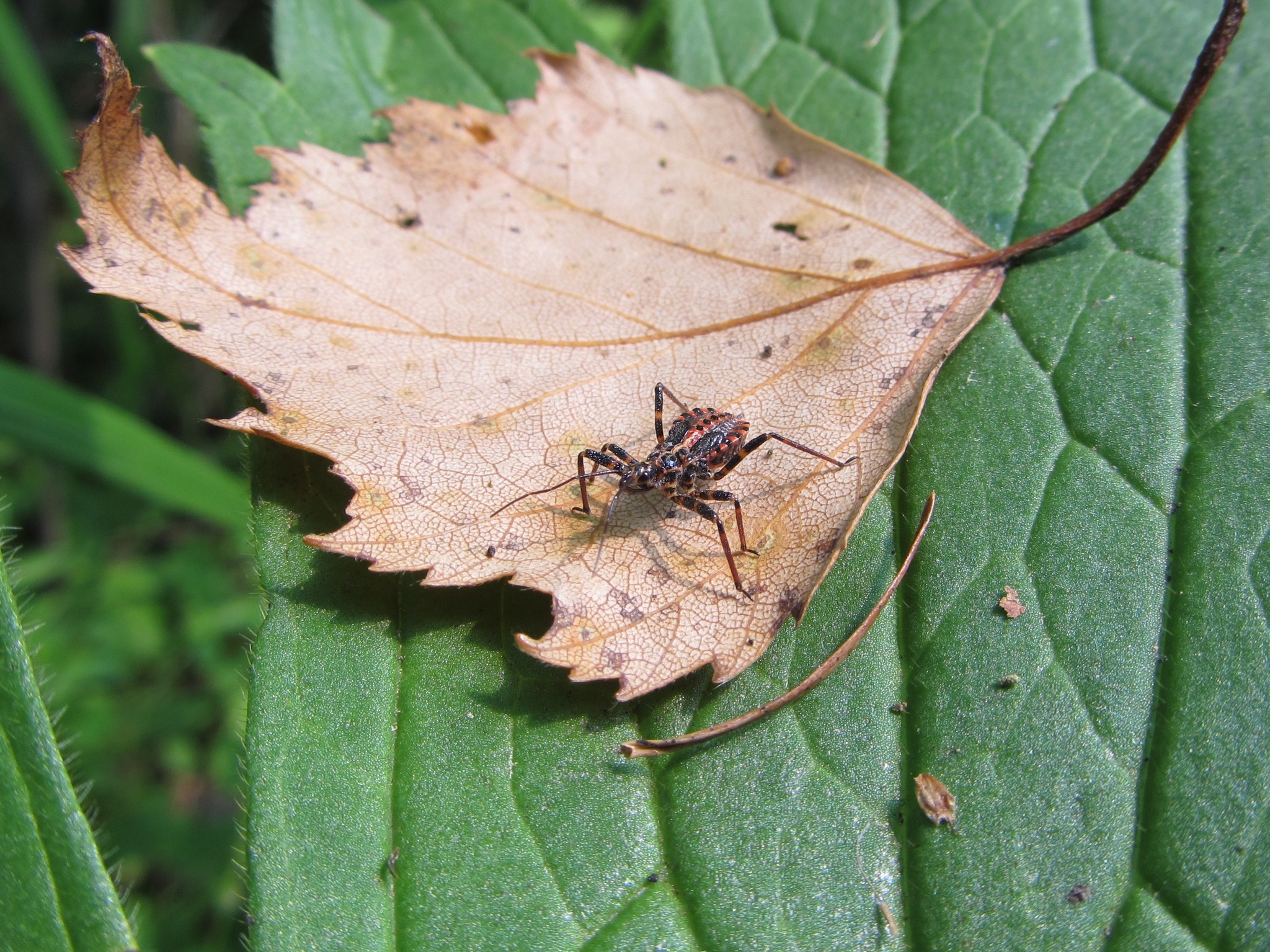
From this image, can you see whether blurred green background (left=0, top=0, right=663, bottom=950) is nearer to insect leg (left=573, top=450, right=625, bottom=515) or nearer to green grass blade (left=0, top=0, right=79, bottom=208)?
green grass blade (left=0, top=0, right=79, bottom=208)

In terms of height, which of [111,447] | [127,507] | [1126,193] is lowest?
[127,507]

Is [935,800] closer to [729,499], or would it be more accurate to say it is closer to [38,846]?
[729,499]

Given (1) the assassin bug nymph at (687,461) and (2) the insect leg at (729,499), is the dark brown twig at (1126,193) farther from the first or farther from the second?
(2) the insect leg at (729,499)

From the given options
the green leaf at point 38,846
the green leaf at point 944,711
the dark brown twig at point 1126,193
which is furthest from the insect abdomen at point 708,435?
the green leaf at point 38,846

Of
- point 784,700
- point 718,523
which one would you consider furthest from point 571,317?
point 784,700

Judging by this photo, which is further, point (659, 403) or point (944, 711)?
point (659, 403)

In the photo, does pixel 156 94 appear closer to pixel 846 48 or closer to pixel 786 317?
pixel 846 48

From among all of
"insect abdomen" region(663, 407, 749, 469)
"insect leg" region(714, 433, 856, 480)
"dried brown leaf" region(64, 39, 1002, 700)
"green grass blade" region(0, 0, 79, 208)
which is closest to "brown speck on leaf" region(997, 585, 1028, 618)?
"dried brown leaf" region(64, 39, 1002, 700)
